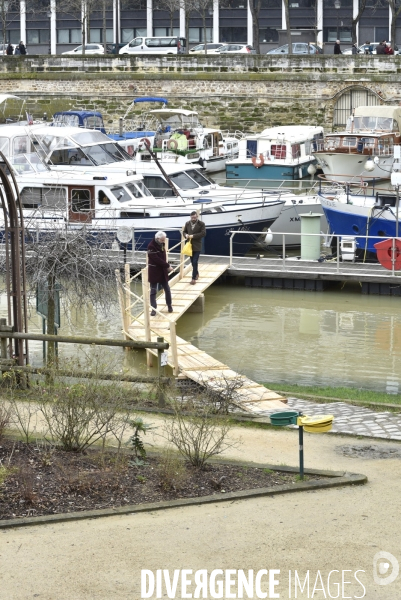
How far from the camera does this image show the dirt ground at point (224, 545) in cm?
688

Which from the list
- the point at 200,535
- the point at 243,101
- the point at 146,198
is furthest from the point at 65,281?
the point at 243,101

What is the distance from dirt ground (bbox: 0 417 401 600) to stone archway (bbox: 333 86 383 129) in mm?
35129

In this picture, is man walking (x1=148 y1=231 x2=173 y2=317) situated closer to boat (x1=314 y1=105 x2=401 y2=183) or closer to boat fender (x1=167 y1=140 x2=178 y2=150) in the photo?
boat (x1=314 y1=105 x2=401 y2=183)

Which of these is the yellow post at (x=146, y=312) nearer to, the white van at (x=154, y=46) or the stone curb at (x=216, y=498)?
the stone curb at (x=216, y=498)

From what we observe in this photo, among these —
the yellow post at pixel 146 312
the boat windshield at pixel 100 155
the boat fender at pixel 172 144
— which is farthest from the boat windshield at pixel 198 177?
the yellow post at pixel 146 312

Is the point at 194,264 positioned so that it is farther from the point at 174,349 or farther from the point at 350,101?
the point at 350,101

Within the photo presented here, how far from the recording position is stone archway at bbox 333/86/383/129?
4238 centimetres

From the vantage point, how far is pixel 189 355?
15.0 m

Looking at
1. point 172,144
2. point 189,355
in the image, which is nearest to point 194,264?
point 189,355

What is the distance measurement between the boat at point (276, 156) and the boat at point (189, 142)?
162 cm

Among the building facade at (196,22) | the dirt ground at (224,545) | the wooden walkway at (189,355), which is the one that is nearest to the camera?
the dirt ground at (224,545)

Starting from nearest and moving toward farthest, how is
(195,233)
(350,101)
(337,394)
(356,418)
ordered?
(356,418)
(337,394)
(195,233)
(350,101)

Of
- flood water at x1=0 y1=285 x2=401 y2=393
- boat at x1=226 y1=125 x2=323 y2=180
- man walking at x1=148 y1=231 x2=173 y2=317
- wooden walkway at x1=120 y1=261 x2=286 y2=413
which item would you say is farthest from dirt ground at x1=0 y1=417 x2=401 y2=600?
boat at x1=226 y1=125 x2=323 y2=180

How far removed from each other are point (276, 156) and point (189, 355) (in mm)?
22490
